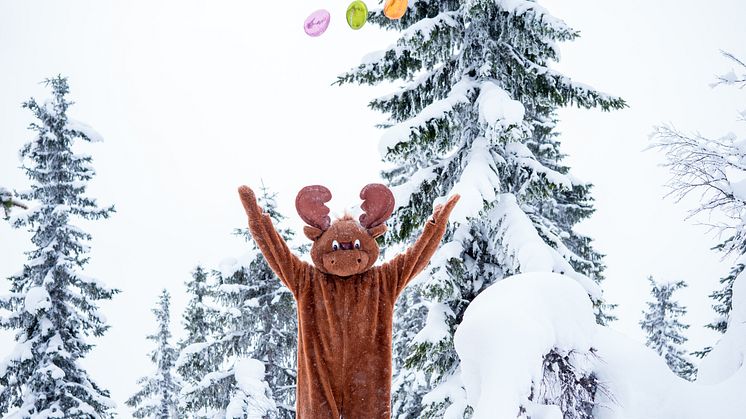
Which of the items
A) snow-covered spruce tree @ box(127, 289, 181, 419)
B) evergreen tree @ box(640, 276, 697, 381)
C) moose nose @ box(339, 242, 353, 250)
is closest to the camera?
moose nose @ box(339, 242, 353, 250)

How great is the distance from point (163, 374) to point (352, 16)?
19613 millimetres

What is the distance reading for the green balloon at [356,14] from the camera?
24.2ft

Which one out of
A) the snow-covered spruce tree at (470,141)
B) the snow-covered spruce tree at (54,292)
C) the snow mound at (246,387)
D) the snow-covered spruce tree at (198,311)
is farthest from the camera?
the snow-covered spruce tree at (198,311)

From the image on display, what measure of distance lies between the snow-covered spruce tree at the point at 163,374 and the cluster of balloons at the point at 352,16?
18651 millimetres

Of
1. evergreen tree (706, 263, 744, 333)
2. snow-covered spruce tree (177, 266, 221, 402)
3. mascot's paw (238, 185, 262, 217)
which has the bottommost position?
mascot's paw (238, 185, 262, 217)

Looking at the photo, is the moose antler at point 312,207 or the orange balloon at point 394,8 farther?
the orange balloon at point 394,8

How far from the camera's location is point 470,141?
8.18 meters

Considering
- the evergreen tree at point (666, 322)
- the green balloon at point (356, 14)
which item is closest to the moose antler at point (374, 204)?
the green balloon at point (356, 14)

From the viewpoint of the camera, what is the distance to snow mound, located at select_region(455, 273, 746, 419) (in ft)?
11.3

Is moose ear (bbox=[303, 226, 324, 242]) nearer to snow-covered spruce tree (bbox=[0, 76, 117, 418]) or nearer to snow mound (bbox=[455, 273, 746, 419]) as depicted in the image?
snow mound (bbox=[455, 273, 746, 419])

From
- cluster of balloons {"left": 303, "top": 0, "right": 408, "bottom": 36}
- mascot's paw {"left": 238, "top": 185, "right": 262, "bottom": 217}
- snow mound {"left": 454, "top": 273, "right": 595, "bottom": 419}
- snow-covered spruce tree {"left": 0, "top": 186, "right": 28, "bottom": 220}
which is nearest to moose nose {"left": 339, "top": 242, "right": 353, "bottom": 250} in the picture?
mascot's paw {"left": 238, "top": 185, "right": 262, "bottom": 217}

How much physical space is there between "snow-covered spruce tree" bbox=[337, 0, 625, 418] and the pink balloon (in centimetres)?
117

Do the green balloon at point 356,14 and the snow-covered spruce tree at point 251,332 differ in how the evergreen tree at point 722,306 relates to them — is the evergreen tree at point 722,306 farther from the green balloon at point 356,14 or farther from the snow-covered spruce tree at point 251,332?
the green balloon at point 356,14

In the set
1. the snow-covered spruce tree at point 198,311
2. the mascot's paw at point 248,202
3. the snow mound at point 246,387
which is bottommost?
the snow mound at point 246,387
